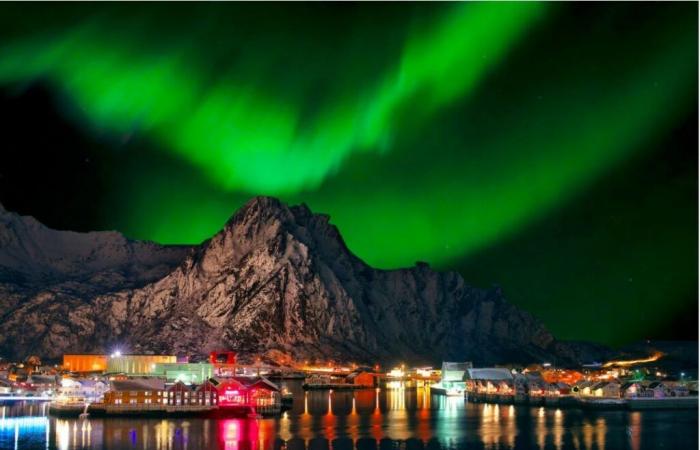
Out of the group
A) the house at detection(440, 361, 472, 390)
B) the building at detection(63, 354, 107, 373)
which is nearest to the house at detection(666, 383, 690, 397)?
the house at detection(440, 361, 472, 390)

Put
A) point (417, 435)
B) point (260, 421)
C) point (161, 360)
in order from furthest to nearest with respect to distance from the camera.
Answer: point (161, 360) < point (260, 421) < point (417, 435)

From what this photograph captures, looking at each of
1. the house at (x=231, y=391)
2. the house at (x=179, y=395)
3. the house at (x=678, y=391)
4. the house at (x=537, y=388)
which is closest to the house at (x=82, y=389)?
the house at (x=179, y=395)

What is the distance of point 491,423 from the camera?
103m

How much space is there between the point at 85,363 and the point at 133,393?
8815 centimetres

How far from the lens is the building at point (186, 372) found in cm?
15807

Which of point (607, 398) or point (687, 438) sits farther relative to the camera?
point (607, 398)

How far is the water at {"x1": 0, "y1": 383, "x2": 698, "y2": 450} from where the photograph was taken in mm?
81250

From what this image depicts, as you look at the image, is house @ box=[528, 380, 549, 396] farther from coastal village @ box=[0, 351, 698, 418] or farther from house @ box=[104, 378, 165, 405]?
house @ box=[104, 378, 165, 405]

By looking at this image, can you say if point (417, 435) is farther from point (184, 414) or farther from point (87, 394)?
point (87, 394)

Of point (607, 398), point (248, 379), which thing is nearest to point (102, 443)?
point (248, 379)

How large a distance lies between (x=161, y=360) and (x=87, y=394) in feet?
215

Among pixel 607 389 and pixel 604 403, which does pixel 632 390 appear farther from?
pixel 604 403

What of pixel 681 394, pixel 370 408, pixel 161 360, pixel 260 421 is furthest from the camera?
pixel 161 360

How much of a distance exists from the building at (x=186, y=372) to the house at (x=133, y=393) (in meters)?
44.9
